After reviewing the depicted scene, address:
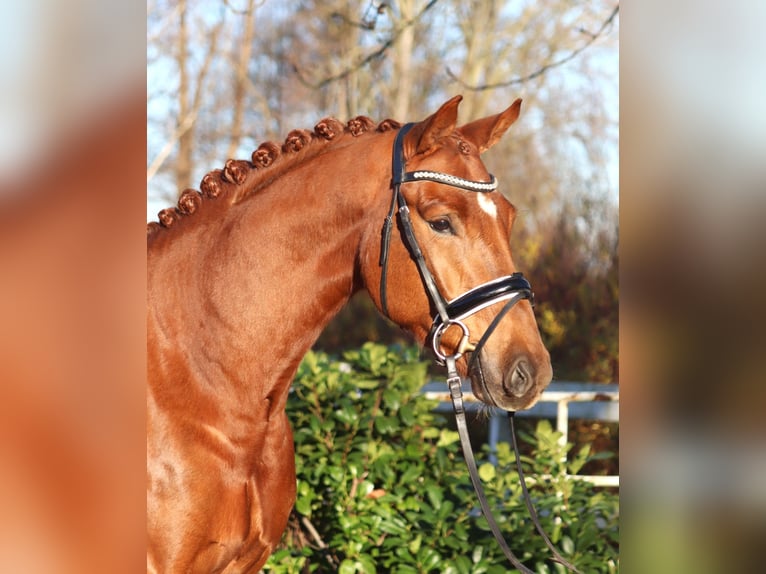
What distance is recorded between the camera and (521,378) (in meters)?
2.04

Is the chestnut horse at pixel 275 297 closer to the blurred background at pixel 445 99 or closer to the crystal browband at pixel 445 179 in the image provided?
the crystal browband at pixel 445 179

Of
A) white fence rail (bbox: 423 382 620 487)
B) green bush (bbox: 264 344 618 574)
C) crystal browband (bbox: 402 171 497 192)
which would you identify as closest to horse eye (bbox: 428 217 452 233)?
crystal browband (bbox: 402 171 497 192)

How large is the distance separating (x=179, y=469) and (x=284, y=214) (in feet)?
2.51

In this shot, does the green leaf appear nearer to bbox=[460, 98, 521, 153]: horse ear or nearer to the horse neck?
the horse neck

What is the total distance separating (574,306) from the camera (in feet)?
24.8

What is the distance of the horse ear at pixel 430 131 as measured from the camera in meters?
2.14

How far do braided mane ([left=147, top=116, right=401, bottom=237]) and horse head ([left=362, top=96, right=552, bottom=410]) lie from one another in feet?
0.78

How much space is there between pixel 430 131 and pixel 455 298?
1.58ft

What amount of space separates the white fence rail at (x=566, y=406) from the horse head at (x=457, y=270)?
183 centimetres

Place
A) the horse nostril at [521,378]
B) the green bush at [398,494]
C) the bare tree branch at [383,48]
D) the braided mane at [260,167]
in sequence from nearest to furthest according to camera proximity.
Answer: the horse nostril at [521,378] < the braided mane at [260,167] < the green bush at [398,494] < the bare tree branch at [383,48]
